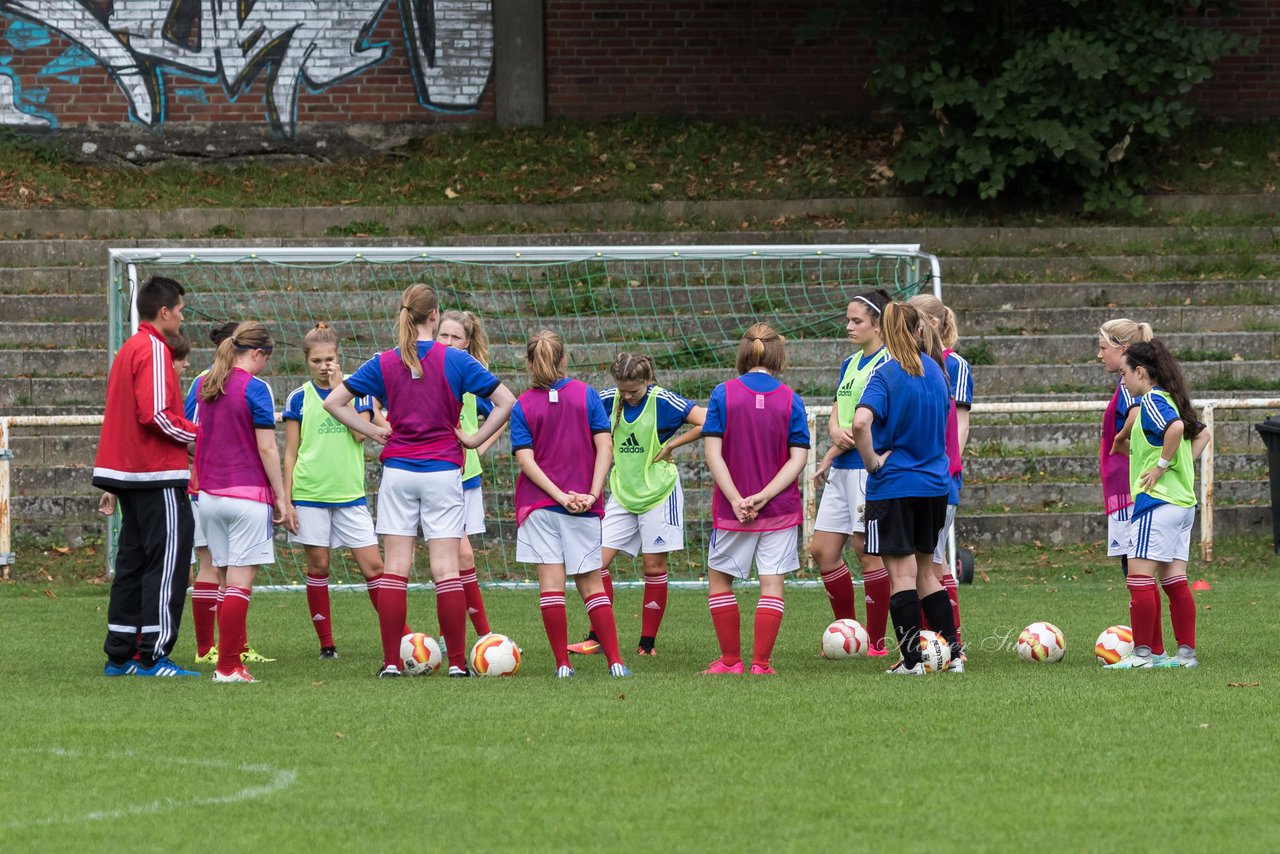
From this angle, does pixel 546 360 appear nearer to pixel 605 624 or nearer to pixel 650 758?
pixel 605 624

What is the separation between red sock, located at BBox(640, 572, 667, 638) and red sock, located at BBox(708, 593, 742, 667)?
3.32ft

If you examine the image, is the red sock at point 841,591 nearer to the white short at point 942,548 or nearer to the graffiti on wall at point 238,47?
the white short at point 942,548

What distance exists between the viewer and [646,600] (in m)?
9.06

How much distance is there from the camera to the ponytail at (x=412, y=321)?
774 cm

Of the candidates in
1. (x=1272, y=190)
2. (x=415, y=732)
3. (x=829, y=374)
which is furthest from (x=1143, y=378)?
(x=1272, y=190)

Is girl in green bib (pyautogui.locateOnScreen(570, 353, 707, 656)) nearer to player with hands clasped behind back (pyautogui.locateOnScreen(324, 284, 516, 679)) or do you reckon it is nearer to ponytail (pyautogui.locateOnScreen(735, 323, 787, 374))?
ponytail (pyautogui.locateOnScreen(735, 323, 787, 374))

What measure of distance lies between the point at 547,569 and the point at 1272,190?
1413cm

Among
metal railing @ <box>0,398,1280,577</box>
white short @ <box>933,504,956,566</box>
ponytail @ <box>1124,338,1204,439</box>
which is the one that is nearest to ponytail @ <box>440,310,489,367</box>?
white short @ <box>933,504,956,566</box>

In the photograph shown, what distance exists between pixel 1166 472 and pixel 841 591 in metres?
1.91

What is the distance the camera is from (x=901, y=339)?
7625mm

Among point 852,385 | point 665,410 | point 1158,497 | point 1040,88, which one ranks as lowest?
point 1158,497

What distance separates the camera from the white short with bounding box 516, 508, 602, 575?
788 centimetres

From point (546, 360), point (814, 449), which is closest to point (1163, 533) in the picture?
point (546, 360)

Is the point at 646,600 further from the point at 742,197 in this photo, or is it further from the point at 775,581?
the point at 742,197
